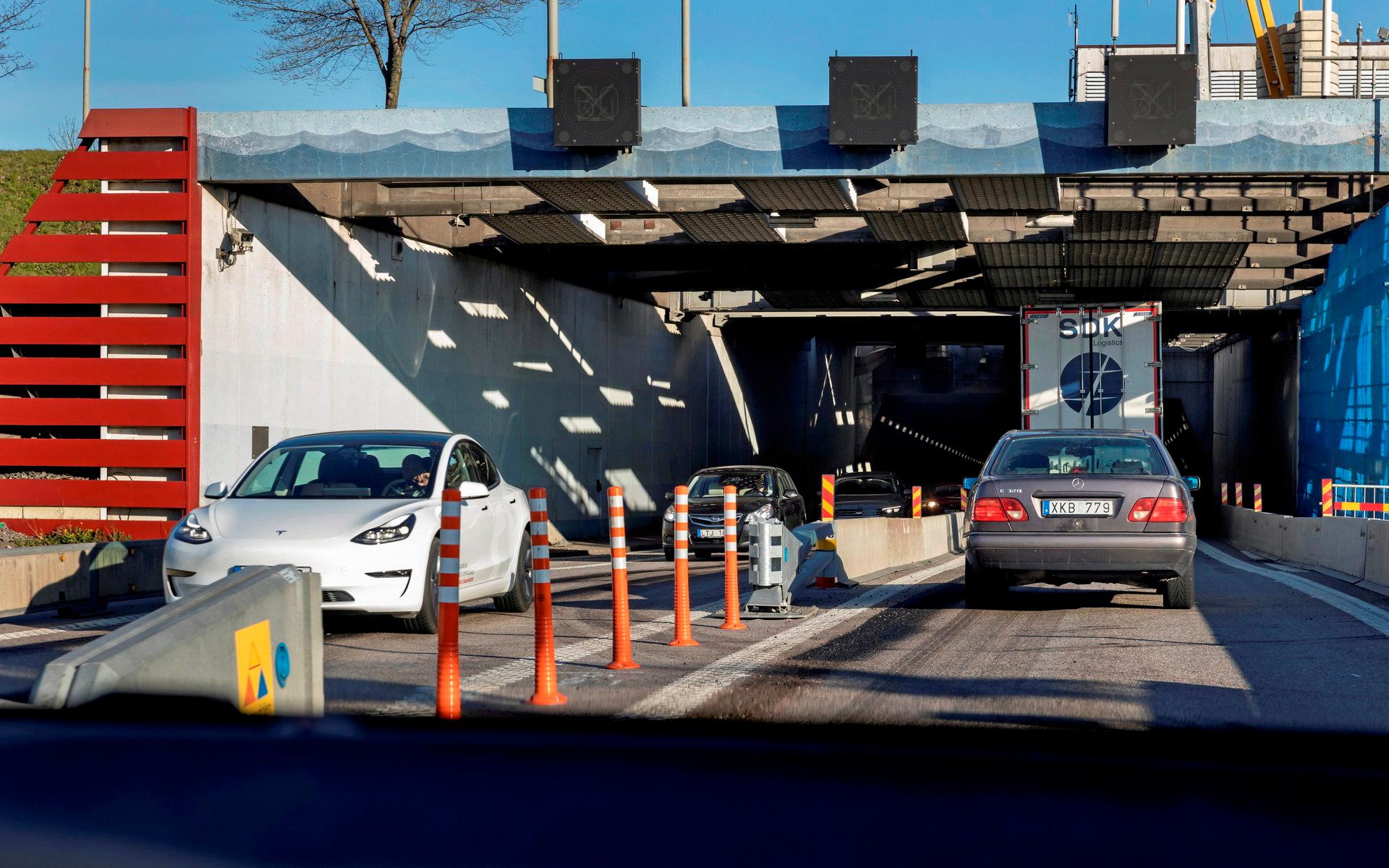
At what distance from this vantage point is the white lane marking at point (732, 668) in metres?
6.65

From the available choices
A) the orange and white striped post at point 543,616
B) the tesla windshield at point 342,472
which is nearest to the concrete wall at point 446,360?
the tesla windshield at point 342,472

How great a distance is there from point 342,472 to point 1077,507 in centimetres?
561

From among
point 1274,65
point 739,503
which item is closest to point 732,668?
point 739,503

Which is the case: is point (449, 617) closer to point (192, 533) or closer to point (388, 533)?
point (388, 533)

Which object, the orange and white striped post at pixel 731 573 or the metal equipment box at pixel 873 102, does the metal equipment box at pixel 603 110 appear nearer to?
the metal equipment box at pixel 873 102

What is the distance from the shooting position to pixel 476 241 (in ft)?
86.7

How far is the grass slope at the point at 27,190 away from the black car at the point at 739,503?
15.4 m

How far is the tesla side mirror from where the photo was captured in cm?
1011

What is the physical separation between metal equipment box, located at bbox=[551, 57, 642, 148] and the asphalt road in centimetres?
808

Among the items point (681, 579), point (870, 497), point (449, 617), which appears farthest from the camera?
point (870, 497)

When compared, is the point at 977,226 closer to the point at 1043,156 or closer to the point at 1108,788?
the point at 1043,156

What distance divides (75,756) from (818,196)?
19.7m

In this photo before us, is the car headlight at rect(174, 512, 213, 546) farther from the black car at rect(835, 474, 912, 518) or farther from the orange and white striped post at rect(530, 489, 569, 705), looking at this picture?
the black car at rect(835, 474, 912, 518)

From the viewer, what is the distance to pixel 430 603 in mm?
9945
